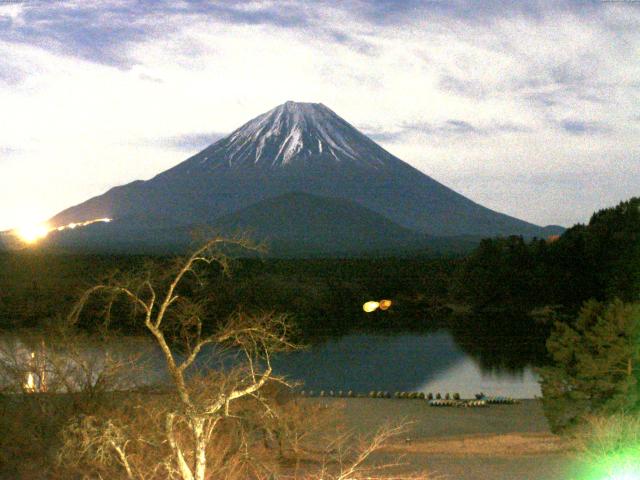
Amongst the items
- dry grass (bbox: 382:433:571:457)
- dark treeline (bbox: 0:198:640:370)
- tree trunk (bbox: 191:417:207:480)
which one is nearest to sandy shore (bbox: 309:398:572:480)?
dry grass (bbox: 382:433:571:457)

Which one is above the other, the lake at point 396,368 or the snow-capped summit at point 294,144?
the snow-capped summit at point 294,144

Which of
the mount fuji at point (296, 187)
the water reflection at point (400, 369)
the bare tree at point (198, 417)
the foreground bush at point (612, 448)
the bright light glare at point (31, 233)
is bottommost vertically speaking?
the water reflection at point (400, 369)

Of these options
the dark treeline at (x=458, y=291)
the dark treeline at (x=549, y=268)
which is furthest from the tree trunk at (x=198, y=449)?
the dark treeline at (x=549, y=268)

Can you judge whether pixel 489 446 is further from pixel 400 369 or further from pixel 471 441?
pixel 400 369

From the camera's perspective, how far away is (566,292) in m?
43.9

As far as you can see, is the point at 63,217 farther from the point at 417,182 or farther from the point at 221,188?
the point at 417,182

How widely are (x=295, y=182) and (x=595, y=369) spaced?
378 feet

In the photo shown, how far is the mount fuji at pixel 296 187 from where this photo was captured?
392 feet

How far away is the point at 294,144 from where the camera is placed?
131m

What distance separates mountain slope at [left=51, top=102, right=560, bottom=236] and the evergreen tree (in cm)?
10860

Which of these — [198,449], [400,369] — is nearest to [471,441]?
[198,449]

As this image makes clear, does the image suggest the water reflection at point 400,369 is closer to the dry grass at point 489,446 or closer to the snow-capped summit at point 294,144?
the dry grass at point 489,446

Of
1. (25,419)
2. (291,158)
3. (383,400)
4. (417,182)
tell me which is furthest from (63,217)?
(25,419)

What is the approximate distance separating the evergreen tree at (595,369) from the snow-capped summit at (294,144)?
114 metres
